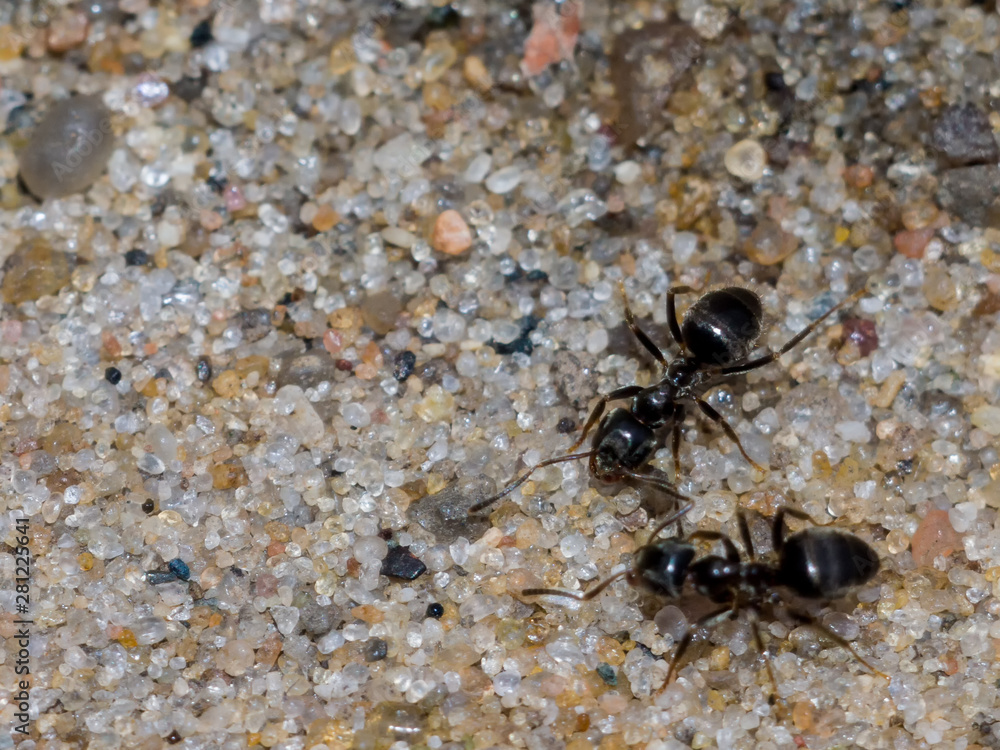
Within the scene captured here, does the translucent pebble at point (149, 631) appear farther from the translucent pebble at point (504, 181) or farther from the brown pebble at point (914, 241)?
the brown pebble at point (914, 241)

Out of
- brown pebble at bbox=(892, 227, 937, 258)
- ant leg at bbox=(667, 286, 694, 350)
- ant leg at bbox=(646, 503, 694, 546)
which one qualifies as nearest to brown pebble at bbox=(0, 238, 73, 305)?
ant leg at bbox=(667, 286, 694, 350)

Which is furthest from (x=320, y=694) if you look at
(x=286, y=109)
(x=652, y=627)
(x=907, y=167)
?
(x=907, y=167)

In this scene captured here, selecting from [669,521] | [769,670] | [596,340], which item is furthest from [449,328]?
[769,670]

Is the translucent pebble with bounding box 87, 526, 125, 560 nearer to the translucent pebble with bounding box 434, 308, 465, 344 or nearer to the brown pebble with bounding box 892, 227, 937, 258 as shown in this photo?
the translucent pebble with bounding box 434, 308, 465, 344

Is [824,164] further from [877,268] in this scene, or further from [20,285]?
[20,285]

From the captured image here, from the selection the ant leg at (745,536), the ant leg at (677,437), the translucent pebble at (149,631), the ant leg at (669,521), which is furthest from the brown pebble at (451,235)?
the translucent pebble at (149,631)

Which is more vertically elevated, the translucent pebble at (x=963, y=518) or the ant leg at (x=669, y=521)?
the translucent pebble at (x=963, y=518)
